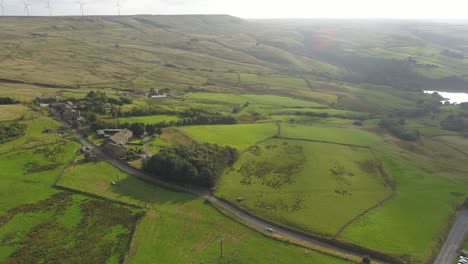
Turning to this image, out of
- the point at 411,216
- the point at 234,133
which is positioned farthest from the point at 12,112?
the point at 411,216

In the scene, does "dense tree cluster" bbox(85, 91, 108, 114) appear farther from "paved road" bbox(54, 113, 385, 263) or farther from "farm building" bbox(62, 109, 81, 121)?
"paved road" bbox(54, 113, 385, 263)

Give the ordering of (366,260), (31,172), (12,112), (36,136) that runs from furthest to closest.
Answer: (12,112) → (36,136) → (31,172) → (366,260)

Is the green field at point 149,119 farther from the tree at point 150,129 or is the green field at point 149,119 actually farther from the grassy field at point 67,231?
the grassy field at point 67,231

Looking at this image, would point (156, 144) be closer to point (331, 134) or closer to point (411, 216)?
point (331, 134)

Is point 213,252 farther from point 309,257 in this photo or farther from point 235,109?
point 235,109

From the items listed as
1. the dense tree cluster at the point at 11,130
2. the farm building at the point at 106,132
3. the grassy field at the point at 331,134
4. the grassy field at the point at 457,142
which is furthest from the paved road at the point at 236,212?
the grassy field at the point at 457,142

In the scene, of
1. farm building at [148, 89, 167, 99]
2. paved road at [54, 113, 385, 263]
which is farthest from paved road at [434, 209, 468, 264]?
farm building at [148, 89, 167, 99]
